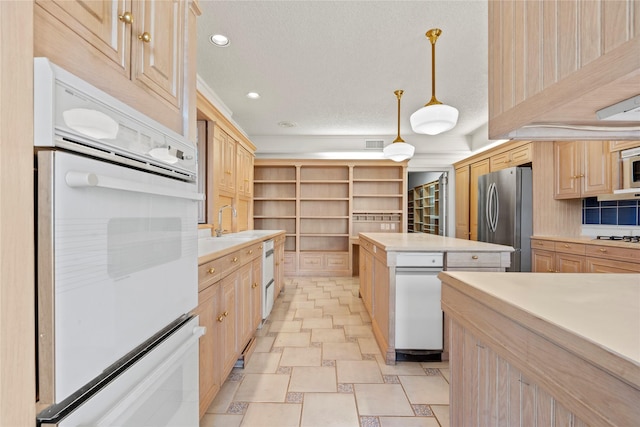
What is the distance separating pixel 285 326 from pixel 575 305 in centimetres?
272

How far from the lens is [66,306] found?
0.56 meters

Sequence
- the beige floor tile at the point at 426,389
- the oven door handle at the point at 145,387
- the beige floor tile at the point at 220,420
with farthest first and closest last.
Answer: the beige floor tile at the point at 426,389, the beige floor tile at the point at 220,420, the oven door handle at the point at 145,387

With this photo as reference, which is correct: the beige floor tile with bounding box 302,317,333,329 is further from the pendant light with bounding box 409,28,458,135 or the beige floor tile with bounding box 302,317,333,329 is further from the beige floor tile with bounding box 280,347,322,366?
the pendant light with bounding box 409,28,458,135

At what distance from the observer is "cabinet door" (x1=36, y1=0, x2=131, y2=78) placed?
67 centimetres

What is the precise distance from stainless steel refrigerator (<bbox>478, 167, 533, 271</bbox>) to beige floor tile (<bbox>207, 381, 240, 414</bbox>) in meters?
3.80

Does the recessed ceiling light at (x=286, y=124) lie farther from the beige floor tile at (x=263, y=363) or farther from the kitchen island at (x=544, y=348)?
the kitchen island at (x=544, y=348)

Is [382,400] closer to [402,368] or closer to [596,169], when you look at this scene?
[402,368]

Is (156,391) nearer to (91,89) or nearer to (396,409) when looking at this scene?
(91,89)

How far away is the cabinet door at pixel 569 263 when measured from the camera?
10.2 feet

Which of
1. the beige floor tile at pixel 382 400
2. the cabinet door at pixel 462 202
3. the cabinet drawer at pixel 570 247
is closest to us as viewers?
the beige floor tile at pixel 382 400

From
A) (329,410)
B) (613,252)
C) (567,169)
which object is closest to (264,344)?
(329,410)

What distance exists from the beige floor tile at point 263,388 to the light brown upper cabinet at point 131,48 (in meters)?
1.64

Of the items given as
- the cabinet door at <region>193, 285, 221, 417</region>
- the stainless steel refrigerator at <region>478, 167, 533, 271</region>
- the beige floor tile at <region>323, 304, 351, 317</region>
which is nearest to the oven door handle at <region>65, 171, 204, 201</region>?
the cabinet door at <region>193, 285, 221, 417</region>

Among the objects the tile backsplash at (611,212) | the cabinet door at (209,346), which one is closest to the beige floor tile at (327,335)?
the cabinet door at (209,346)
